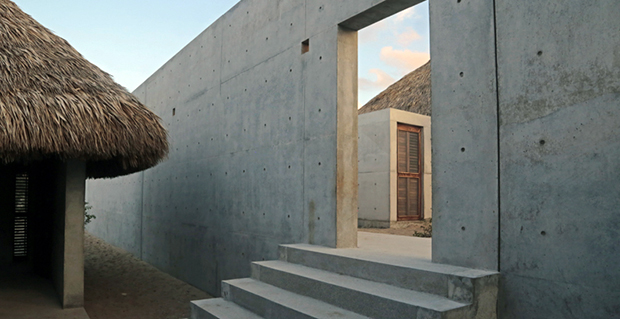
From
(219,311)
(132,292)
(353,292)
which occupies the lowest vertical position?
A: (132,292)

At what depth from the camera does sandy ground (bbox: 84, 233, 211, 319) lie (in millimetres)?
5695

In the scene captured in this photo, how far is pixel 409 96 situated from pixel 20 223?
20.0 m

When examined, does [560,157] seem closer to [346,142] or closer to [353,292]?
[353,292]

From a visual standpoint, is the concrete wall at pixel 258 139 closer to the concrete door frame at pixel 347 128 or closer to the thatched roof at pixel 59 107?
the concrete door frame at pixel 347 128

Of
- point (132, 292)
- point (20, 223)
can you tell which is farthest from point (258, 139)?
point (20, 223)

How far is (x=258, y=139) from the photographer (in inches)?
226

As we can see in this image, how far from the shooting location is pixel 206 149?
7297 millimetres

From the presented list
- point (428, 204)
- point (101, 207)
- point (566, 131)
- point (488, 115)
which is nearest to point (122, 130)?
point (488, 115)

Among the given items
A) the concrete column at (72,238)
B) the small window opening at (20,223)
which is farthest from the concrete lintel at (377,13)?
the small window opening at (20,223)

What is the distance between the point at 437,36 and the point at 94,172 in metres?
6.70

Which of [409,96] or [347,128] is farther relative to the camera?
[409,96]

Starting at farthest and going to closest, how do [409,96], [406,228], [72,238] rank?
1. [409,96]
2. [406,228]
3. [72,238]

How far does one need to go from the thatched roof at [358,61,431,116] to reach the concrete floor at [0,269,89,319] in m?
18.2

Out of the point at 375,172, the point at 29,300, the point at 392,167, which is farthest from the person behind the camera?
the point at 375,172
